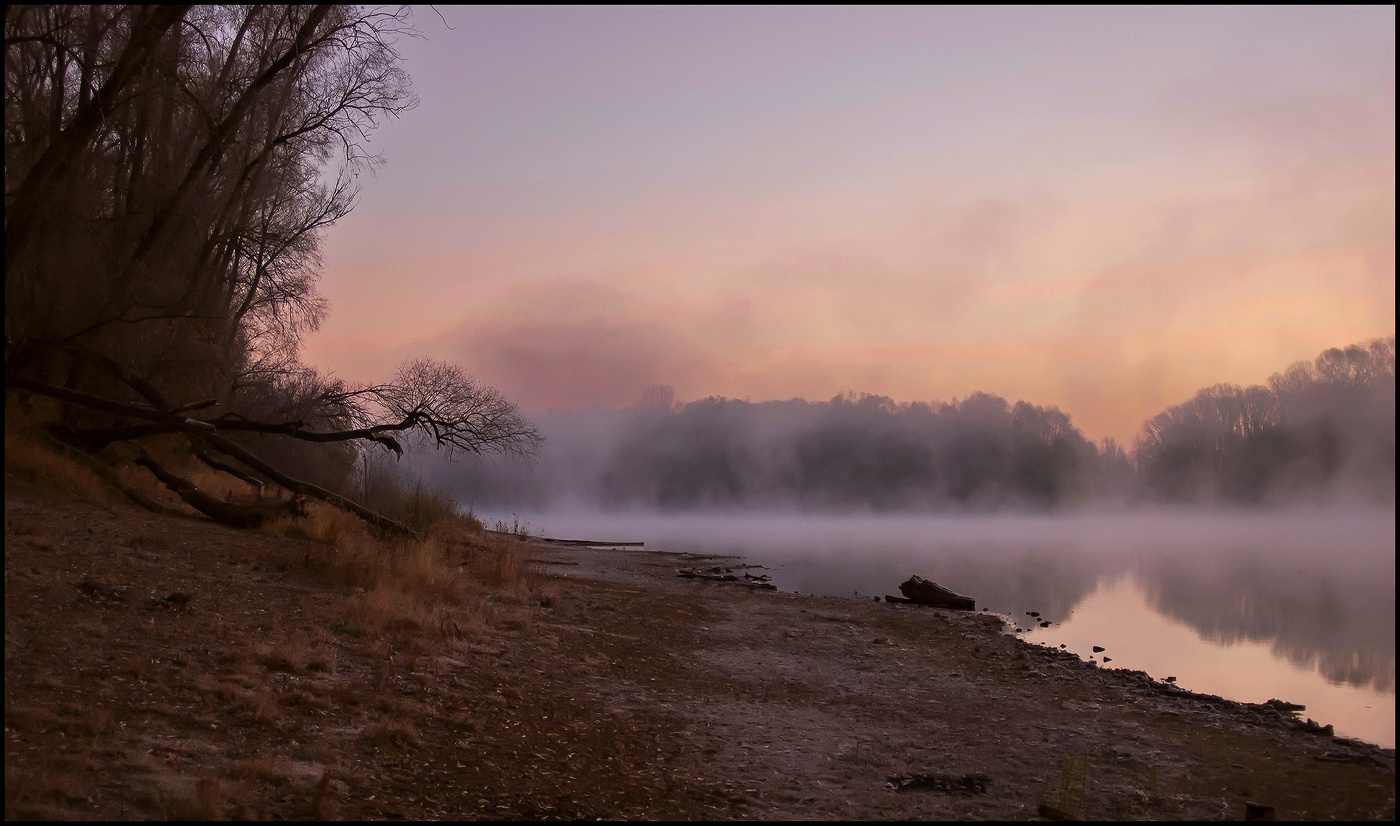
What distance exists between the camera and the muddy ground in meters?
5.24

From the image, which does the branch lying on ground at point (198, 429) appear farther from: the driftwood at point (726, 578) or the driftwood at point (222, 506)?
the driftwood at point (726, 578)

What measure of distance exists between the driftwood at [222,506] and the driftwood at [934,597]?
13.4m

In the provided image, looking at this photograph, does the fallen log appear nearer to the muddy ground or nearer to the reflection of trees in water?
the reflection of trees in water

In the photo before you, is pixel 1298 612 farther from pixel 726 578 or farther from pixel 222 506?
pixel 222 506

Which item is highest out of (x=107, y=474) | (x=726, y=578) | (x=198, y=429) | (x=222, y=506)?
(x=198, y=429)

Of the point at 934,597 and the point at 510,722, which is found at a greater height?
the point at 934,597

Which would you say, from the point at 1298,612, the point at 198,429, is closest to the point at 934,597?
the point at 1298,612

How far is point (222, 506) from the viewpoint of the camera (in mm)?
14406

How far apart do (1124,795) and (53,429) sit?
16021 millimetres

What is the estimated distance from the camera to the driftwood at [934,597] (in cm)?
1992

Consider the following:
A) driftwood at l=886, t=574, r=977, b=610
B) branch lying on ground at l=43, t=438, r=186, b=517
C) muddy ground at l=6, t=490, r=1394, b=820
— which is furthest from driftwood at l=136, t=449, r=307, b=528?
driftwood at l=886, t=574, r=977, b=610

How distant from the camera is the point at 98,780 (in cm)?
466

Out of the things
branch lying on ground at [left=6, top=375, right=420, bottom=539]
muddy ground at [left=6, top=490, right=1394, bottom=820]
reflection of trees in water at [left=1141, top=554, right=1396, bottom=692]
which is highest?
branch lying on ground at [left=6, top=375, right=420, bottom=539]

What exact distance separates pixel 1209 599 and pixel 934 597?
766 cm
